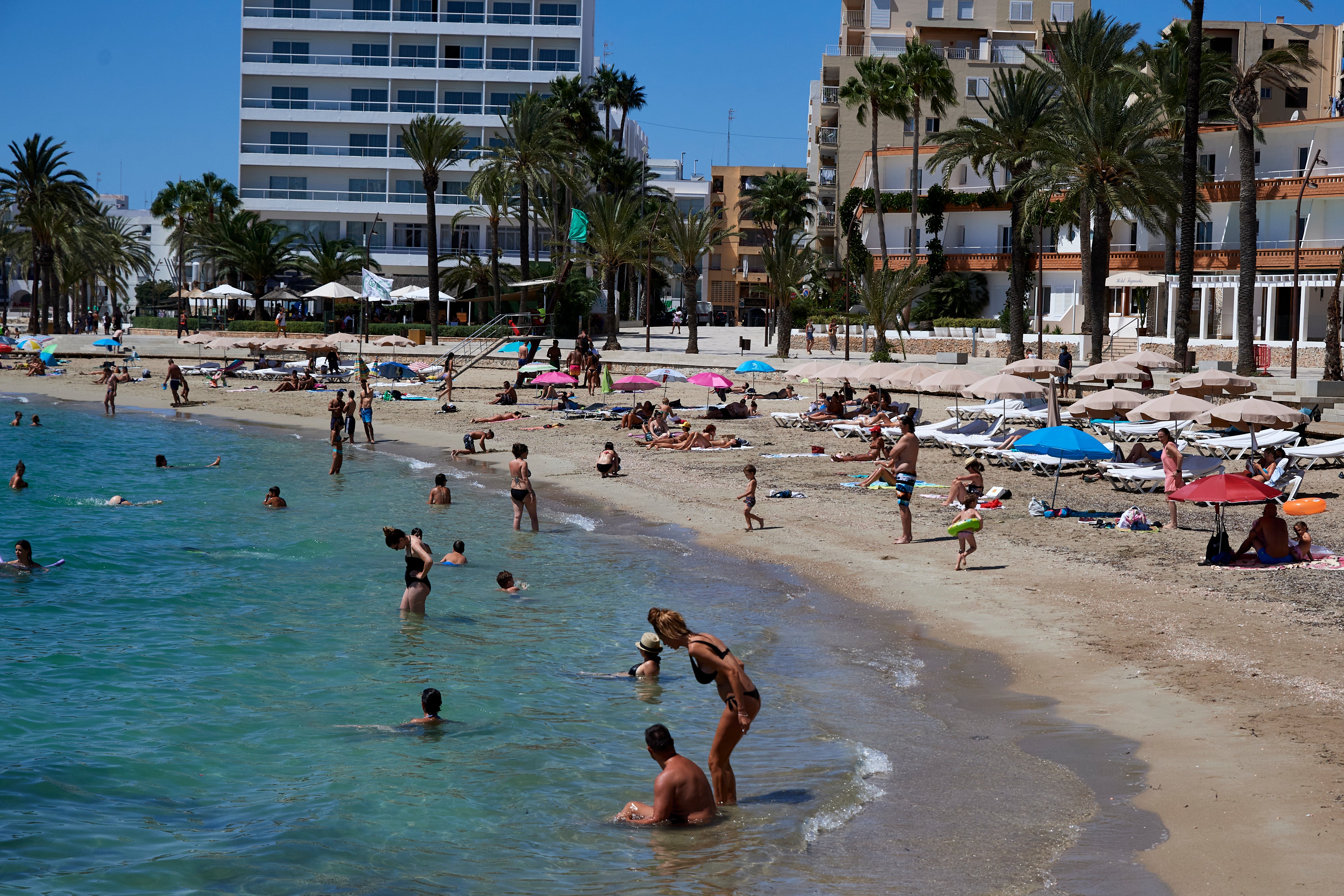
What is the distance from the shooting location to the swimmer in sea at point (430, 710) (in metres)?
10.4

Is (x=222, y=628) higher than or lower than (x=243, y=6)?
lower

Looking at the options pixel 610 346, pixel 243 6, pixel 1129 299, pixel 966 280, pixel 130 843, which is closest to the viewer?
pixel 130 843

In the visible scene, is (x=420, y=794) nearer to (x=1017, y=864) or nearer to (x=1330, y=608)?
(x=1017, y=864)

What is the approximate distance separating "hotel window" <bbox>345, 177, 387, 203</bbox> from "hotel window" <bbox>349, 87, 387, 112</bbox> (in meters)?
4.30

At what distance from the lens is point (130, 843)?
8156 millimetres

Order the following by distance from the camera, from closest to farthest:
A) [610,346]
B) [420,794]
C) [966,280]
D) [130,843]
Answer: [130,843] < [420,794] < [610,346] < [966,280]

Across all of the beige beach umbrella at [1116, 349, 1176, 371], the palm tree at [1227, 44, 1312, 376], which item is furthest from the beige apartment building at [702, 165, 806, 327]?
the beige beach umbrella at [1116, 349, 1176, 371]

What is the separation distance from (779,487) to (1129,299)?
40627mm

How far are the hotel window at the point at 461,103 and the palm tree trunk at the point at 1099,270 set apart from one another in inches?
1632

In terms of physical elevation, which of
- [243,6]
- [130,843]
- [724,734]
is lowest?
[130,843]

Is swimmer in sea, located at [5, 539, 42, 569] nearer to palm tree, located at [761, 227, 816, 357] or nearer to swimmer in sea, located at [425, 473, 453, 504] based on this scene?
swimmer in sea, located at [425, 473, 453, 504]

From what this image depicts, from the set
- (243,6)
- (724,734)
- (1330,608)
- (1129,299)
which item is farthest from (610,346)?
(724,734)

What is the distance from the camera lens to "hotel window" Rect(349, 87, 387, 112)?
72.2 m

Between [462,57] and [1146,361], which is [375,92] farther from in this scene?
[1146,361]
